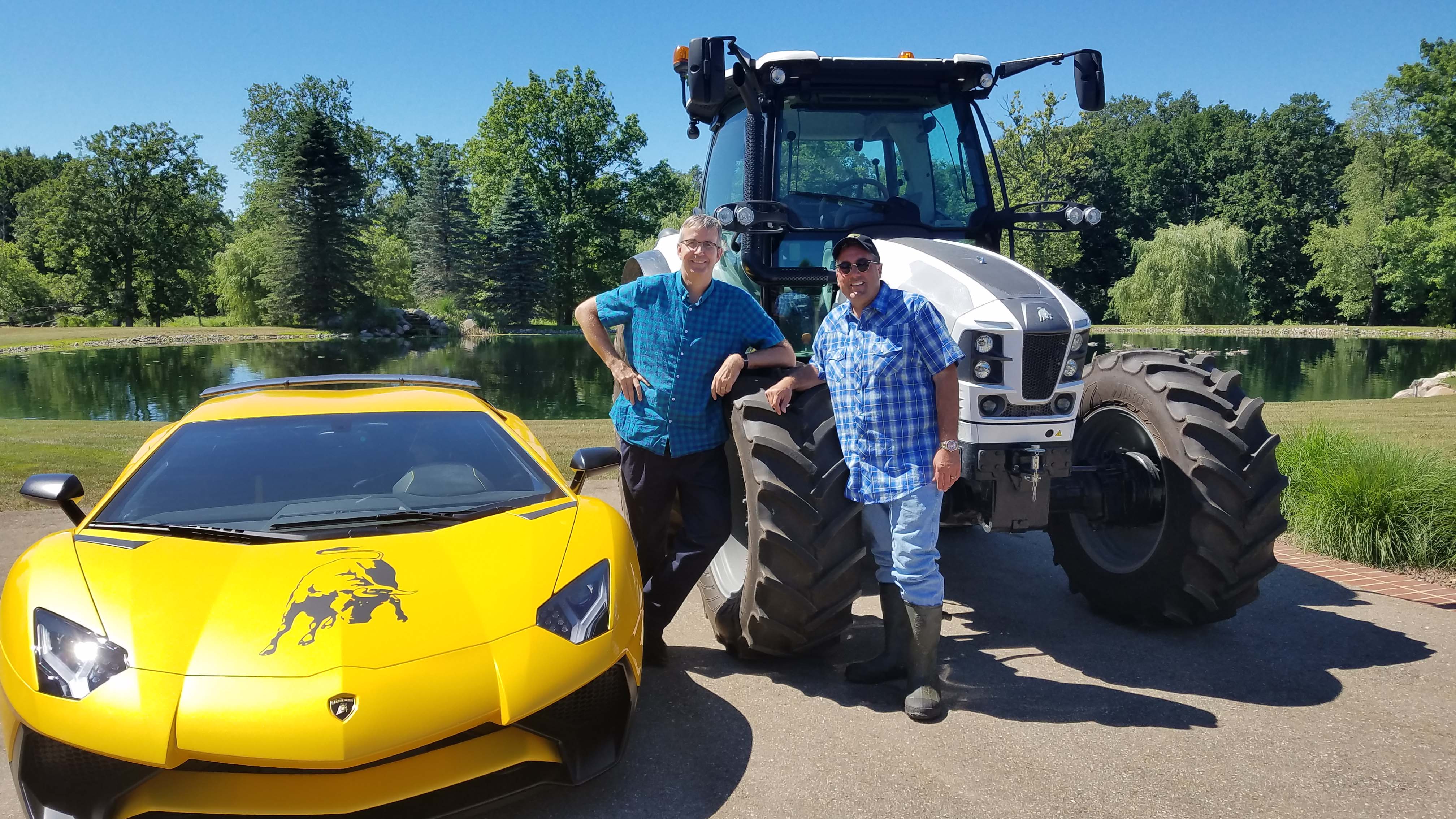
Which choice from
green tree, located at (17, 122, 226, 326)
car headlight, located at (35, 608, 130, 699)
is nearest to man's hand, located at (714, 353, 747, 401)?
car headlight, located at (35, 608, 130, 699)

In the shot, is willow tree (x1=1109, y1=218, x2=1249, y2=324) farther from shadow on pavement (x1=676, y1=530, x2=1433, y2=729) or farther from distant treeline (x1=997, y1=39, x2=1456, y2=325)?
shadow on pavement (x1=676, y1=530, x2=1433, y2=729)

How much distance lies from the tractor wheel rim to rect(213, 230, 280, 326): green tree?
5670 centimetres

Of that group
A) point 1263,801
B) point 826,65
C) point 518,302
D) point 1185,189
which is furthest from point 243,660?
point 1185,189

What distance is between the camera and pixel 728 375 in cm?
417

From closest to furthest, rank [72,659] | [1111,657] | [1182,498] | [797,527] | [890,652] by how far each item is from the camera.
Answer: [72,659]
[797,527]
[890,652]
[1182,498]
[1111,657]

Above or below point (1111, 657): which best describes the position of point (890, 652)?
above

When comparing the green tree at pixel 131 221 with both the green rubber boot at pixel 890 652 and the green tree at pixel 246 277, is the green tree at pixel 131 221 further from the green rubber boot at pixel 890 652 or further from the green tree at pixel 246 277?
the green rubber boot at pixel 890 652

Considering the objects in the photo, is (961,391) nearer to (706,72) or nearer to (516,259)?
(706,72)

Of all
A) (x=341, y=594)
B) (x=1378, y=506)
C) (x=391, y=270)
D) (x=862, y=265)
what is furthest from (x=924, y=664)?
(x=391, y=270)

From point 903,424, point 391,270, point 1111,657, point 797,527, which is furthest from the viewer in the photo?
point 391,270

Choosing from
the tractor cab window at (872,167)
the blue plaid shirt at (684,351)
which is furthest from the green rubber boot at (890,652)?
the tractor cab window at (872,167)

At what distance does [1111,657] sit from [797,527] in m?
1.83

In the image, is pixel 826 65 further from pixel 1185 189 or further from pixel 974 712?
pixel 1185 189

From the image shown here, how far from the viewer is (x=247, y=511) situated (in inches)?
143
